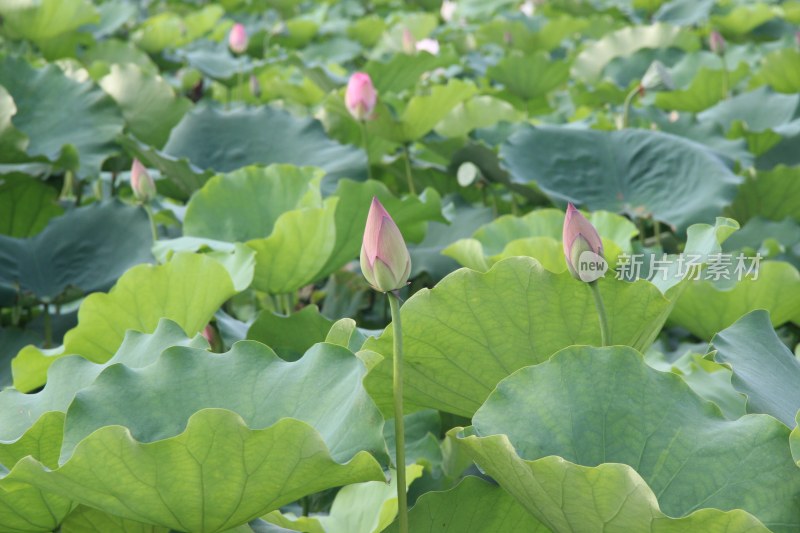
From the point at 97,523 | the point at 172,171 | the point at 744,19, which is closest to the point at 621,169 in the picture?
the point at 172,171

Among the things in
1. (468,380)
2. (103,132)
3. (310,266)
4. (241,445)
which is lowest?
(103,132)

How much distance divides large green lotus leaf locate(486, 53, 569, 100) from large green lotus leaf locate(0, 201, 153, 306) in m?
1.28

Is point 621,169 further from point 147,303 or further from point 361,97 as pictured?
point 147,303

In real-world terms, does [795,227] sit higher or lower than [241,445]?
lower

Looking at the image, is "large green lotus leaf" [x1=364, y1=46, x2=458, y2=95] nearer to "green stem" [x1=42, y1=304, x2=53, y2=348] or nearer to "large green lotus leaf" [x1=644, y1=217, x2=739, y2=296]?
"green stem" [x1=42, y1=304, x2=53, y2=348]

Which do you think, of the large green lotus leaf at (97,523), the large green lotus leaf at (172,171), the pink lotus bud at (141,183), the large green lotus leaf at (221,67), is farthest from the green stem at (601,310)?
the large green lotus leaf at (221,67)

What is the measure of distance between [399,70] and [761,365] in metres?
1.85

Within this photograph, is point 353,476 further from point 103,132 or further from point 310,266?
point 103,132

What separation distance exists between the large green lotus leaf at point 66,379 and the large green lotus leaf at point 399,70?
1.71 meters

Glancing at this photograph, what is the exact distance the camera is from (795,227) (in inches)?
72.0

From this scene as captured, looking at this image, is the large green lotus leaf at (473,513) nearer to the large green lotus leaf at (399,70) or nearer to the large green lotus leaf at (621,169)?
the large green lotus leaf at (621,169)

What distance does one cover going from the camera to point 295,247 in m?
1.45

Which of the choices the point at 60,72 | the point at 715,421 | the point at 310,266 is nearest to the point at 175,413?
the point at 715,421

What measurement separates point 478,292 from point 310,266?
55 centimetres
